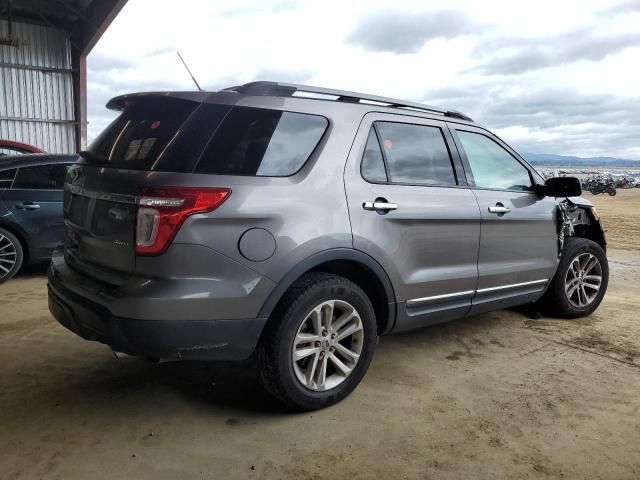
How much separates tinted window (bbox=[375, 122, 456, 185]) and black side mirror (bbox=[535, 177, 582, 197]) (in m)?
1.04

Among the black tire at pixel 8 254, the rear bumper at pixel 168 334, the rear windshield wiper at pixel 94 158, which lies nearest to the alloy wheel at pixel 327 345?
the rear bumper at pixel 168 334

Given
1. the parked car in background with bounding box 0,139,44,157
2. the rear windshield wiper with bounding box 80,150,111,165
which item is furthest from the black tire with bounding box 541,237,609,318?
the parked car in background with bounding box 0,139,44,157

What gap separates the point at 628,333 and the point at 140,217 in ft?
12.9

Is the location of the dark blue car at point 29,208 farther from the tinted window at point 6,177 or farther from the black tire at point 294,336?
the black tire at point 294,336

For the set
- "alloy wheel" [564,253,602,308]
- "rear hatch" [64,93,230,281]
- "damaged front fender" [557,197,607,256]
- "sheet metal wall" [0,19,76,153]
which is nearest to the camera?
"rear hatch" [64,93,230,281]

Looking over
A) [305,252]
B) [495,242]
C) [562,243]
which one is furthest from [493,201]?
[305,252]

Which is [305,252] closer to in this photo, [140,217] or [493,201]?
[140,217]

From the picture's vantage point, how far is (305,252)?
2.71 metres

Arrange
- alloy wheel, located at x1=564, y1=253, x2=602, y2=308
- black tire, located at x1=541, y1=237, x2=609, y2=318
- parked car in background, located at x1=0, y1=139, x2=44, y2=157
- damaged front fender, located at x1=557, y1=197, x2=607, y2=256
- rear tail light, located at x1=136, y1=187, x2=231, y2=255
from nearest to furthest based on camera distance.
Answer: rear tail light, located at x1=136, y1=187, x2=231, y2=255 → damaged front fender, located at x1=557, y1=197, x2=607, y2=256 → black tire, located at x1=541, y1=237, x2=609, y2=318 → alloy wheel, located at x1=564, y1=253, x2=602, y2=308 → parked car in background, located at x1=0, y1=139, x2=44, y2=157

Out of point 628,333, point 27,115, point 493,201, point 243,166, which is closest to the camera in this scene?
point 243,166

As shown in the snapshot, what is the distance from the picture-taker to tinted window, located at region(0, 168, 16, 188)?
591 cm

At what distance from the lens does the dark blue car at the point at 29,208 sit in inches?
231

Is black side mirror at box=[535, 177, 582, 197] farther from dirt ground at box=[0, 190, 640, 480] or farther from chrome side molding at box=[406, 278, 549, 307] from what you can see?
dirt ground at box=[0, 190, 640, 480]

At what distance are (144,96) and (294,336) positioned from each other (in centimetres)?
151
